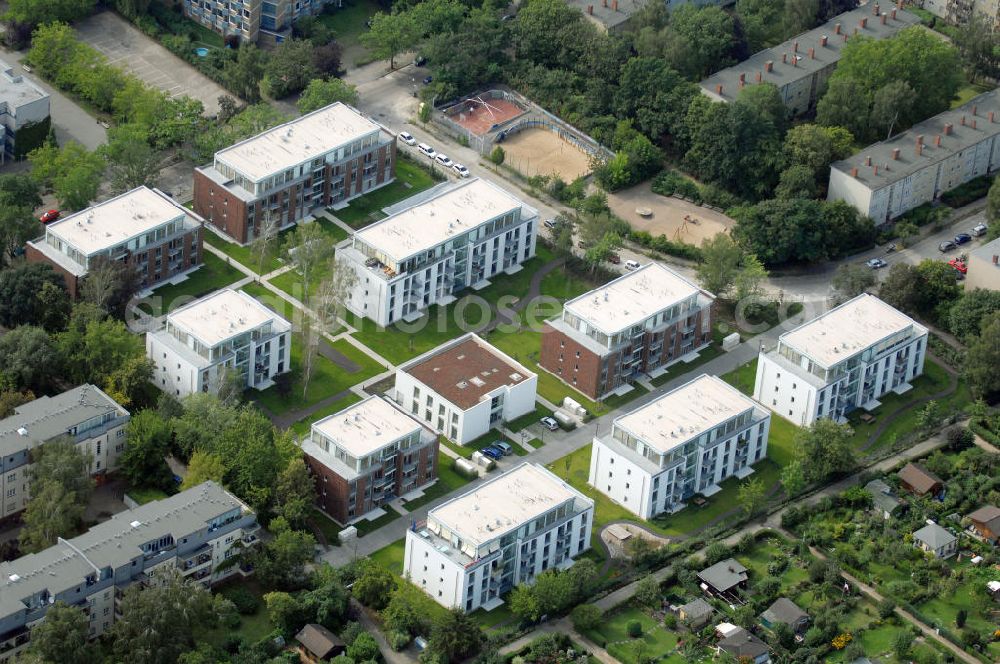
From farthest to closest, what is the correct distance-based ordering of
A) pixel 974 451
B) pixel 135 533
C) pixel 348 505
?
pixel 974 451, pixel 348 505, pixel 135 533

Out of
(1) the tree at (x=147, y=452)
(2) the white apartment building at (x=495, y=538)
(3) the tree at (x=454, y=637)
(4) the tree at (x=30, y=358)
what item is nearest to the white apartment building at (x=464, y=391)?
(2) the white apartment building at (x=495, y=538)

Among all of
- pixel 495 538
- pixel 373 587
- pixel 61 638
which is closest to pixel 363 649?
pixel 373 587

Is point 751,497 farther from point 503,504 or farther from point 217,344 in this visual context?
point 217,344

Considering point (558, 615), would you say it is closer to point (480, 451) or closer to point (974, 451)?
point (480, 451)

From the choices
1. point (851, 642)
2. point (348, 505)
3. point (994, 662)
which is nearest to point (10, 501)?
point (348, 505)

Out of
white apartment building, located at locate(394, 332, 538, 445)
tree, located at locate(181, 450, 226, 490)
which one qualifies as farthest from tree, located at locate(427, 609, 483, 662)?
white apartment building, located at locate(394, 332, 538, 445)

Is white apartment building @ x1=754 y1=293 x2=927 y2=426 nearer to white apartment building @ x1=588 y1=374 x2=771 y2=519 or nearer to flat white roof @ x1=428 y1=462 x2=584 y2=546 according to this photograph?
white apartment building @ x1=588 y1=374 x2=771 y2=519
